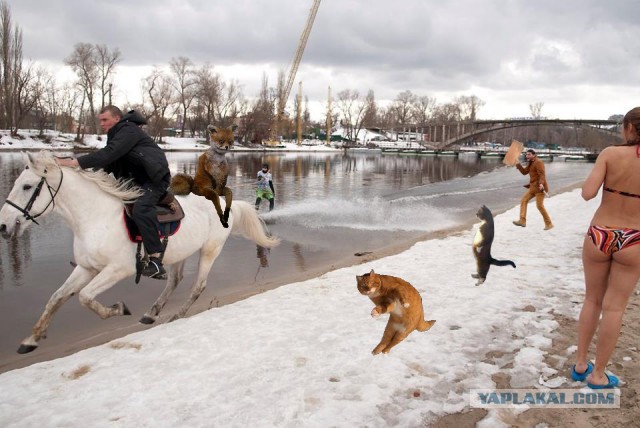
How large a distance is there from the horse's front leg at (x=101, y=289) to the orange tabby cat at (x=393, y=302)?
341 centimetres

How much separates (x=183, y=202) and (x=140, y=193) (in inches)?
32.5

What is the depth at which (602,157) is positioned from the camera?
10.7 ft

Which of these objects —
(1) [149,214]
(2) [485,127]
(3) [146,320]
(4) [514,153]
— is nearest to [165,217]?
(1) [149,214]

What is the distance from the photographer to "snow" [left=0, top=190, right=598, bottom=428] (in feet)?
11.4

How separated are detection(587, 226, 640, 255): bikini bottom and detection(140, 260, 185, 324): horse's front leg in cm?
524

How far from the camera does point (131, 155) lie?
4516mm

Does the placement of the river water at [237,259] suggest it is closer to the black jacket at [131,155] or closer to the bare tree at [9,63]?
the black jacket at [131,155]

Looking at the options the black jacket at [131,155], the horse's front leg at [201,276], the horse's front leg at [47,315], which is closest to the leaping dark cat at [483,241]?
Result: the black jacket at [131,155]

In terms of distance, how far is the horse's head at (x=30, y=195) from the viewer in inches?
168

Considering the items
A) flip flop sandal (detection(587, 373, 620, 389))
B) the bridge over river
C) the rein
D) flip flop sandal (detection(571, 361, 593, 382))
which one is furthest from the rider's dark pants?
the bridge over river

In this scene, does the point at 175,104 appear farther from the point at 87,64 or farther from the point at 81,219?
the point at 81,219

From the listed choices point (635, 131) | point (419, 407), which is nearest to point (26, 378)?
point (419, 407)

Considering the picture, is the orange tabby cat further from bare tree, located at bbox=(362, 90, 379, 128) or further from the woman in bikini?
bare tree, located at bbox=(362, 90, 379, 128)

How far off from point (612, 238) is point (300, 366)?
2952mm
